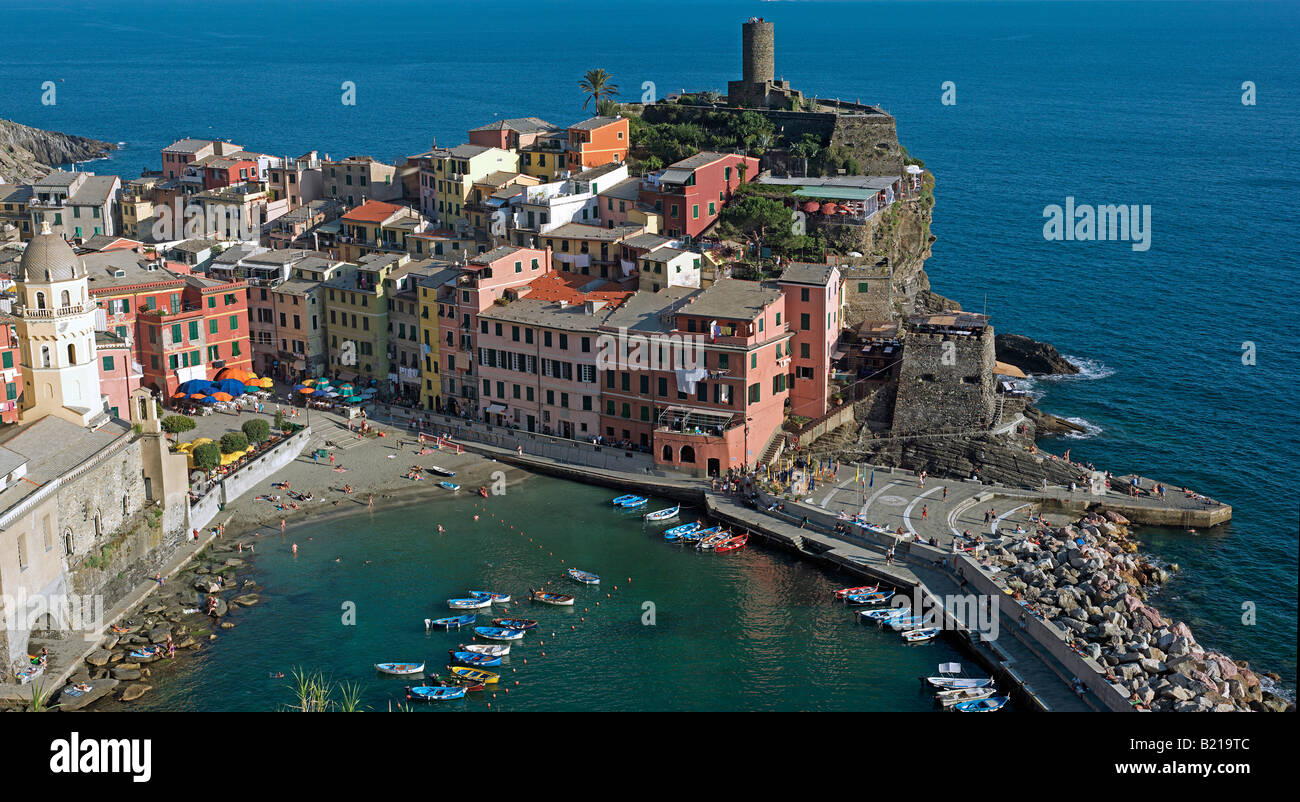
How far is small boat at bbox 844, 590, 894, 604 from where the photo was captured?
60.3 meters

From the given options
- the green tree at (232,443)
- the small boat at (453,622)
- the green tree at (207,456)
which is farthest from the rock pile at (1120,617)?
the green tree at (207,456)

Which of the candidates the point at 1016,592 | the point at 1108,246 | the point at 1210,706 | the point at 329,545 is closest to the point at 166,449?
the point at 329,545

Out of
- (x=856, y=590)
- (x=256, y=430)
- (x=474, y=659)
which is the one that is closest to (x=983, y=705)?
(x=856, y=590)

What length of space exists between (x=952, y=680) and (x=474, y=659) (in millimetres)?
18925

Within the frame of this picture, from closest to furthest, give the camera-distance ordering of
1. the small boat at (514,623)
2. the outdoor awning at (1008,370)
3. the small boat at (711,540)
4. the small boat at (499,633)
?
the small boat at (499,633) < the small boat at (514,623) < the small boat at (711,540) < the outdoor awning at (1008,370)

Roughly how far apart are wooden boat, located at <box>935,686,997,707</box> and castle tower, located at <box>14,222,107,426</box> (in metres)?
40.7

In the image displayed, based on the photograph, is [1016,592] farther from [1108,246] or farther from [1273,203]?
[1273,203]

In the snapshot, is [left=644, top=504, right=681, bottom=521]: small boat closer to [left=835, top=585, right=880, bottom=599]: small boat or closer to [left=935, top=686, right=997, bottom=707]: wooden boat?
[left=835, top=585, right=880, bottom=599]: small boat

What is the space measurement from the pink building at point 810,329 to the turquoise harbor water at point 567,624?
1480cm

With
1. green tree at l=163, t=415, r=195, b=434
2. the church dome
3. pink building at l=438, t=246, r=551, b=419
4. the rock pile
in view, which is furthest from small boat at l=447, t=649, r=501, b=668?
pink building at l=438, t=246, r=551, b=419

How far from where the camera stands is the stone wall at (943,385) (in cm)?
7881

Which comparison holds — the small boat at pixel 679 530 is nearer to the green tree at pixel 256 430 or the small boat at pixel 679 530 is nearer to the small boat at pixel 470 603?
the small boat at pixel 470 603

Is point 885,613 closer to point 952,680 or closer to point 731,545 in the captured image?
point 952,680
